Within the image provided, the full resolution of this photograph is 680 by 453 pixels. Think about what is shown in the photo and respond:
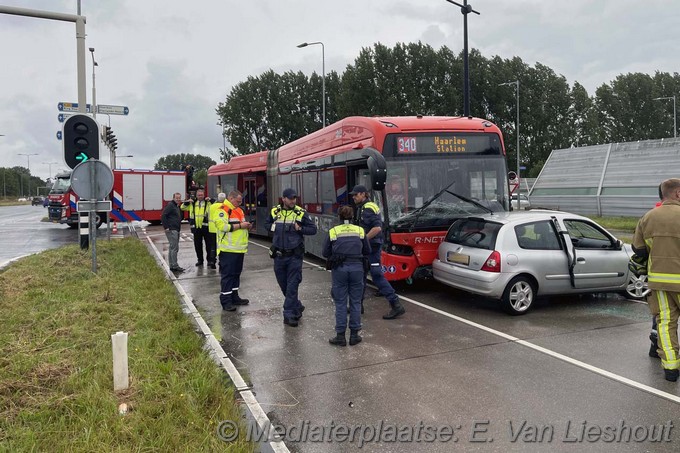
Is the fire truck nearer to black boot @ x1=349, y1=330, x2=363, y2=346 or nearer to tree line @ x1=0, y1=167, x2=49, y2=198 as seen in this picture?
black boot @ x1=349, y1=330, x2=363, y2=346

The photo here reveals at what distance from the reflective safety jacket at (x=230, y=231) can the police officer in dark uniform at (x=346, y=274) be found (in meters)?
2.12

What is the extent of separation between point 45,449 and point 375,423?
7.57 ft

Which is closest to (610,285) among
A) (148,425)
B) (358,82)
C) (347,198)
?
(347,198)

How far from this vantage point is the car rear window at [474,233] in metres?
7.41

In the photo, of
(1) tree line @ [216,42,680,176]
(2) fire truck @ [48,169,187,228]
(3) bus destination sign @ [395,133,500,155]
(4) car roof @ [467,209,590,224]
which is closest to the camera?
(4) car roof @ [467,209,590,224]

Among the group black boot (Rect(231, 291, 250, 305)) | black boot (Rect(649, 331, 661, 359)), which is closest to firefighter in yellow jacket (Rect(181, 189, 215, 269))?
black boot (Rect(231, 291, 250, 305))

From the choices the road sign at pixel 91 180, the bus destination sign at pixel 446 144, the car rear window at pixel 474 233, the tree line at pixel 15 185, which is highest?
the tree line at pixel 15 185

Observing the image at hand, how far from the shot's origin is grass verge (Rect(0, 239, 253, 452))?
362cm

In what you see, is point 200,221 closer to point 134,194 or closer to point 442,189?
point 442,189

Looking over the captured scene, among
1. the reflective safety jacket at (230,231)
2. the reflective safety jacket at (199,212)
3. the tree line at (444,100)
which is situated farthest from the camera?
the tree line at (444,100)

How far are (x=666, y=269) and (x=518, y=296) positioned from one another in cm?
249

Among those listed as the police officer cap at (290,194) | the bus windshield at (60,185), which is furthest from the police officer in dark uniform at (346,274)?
the bus windshield at (60,185)

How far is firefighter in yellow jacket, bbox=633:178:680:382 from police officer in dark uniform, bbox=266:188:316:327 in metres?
3.83

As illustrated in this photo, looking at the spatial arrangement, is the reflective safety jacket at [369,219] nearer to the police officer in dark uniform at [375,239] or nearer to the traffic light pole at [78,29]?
the police officer in dark uniform at [375,239]
